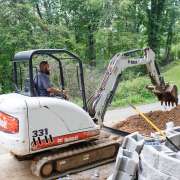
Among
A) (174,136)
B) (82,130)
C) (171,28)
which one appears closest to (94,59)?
(171,28)

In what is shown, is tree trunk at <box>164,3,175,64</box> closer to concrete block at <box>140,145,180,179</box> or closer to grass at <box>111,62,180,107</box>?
grass at <box>111,62,180,107</box>

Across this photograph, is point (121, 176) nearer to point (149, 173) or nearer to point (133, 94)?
point (149, 173)

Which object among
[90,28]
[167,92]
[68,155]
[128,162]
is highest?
Answer: [128,162]

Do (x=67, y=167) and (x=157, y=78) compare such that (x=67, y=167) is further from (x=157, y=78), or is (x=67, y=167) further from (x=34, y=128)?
(x=157, y=78)

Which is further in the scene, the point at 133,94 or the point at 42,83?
the point at 133,94

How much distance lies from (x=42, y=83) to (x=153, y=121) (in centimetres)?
361

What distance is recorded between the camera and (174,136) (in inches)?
228

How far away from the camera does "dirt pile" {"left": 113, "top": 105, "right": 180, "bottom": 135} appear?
9798 mm

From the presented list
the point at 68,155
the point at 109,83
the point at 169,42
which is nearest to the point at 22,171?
the point at 68,155

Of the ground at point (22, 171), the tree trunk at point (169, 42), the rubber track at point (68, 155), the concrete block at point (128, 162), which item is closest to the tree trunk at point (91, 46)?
the tree trunk at point (169, 42)

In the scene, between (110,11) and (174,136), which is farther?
(110,11)

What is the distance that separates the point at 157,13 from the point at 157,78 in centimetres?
2337

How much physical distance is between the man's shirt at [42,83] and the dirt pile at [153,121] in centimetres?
285

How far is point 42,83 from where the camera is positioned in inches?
303
